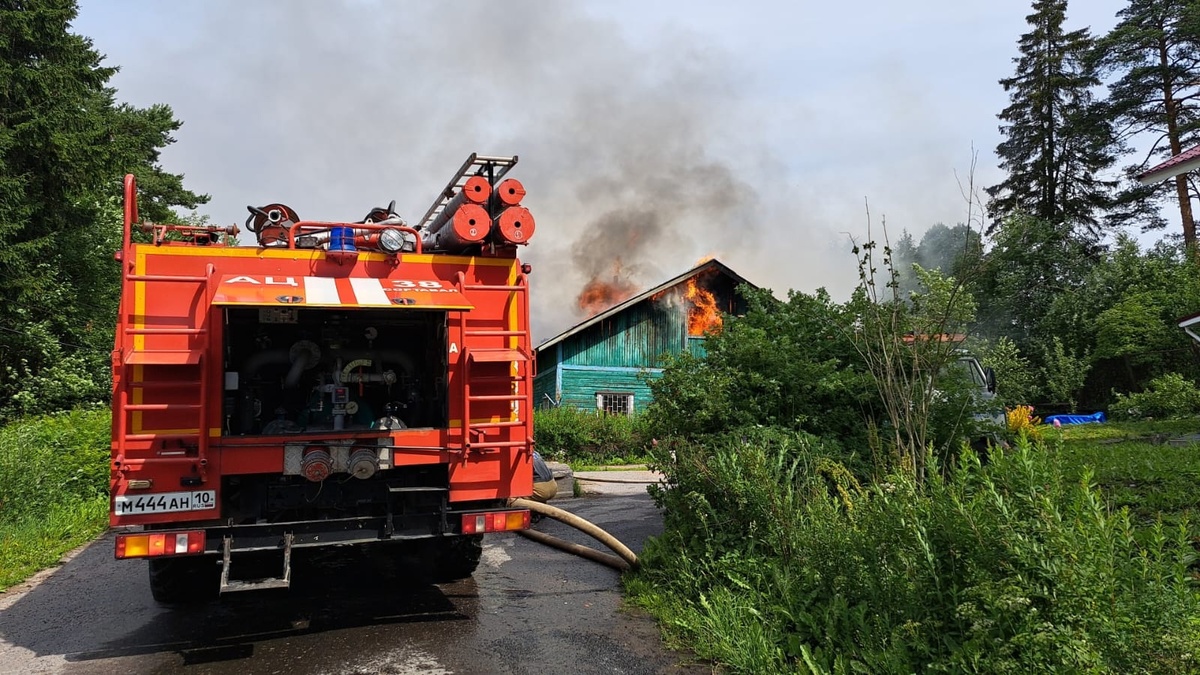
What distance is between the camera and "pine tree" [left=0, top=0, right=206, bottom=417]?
18.3m

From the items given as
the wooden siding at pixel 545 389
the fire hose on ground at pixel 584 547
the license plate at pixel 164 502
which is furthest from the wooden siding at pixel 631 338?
the license plate at pixel 164 502

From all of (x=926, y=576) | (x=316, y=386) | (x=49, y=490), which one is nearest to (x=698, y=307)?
(x=49, y=490)

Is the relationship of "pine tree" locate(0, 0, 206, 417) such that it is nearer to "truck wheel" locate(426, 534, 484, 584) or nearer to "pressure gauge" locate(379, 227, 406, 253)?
"truck wheel" locate(426, 534, 484, 584)

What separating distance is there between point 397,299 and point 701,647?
3.11 metres

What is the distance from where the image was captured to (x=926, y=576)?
3.76 m

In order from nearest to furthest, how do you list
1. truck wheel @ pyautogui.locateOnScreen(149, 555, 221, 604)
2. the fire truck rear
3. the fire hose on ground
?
the fire truck rear, truck wheel @ pyautogui.locateOnScreen(149, 555, 221, 604), the fire hose on ground

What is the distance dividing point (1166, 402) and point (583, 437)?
14.8m

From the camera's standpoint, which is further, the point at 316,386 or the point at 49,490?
the point at 49,490

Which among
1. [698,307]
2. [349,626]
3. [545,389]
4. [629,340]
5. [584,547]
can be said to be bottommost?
[349,626]

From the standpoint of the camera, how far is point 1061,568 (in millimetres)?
3102

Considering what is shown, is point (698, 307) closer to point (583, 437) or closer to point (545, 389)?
point (545, 389)

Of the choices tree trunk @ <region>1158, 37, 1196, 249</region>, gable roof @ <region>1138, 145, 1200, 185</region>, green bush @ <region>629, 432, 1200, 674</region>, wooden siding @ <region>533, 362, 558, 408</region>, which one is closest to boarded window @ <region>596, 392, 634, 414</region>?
wooden siding @ <region>533, 362, 558, 408</region>

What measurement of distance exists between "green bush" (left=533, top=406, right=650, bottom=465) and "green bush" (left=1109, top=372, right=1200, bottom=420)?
43.4 ft

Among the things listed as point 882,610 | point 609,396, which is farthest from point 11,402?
point 882,610
